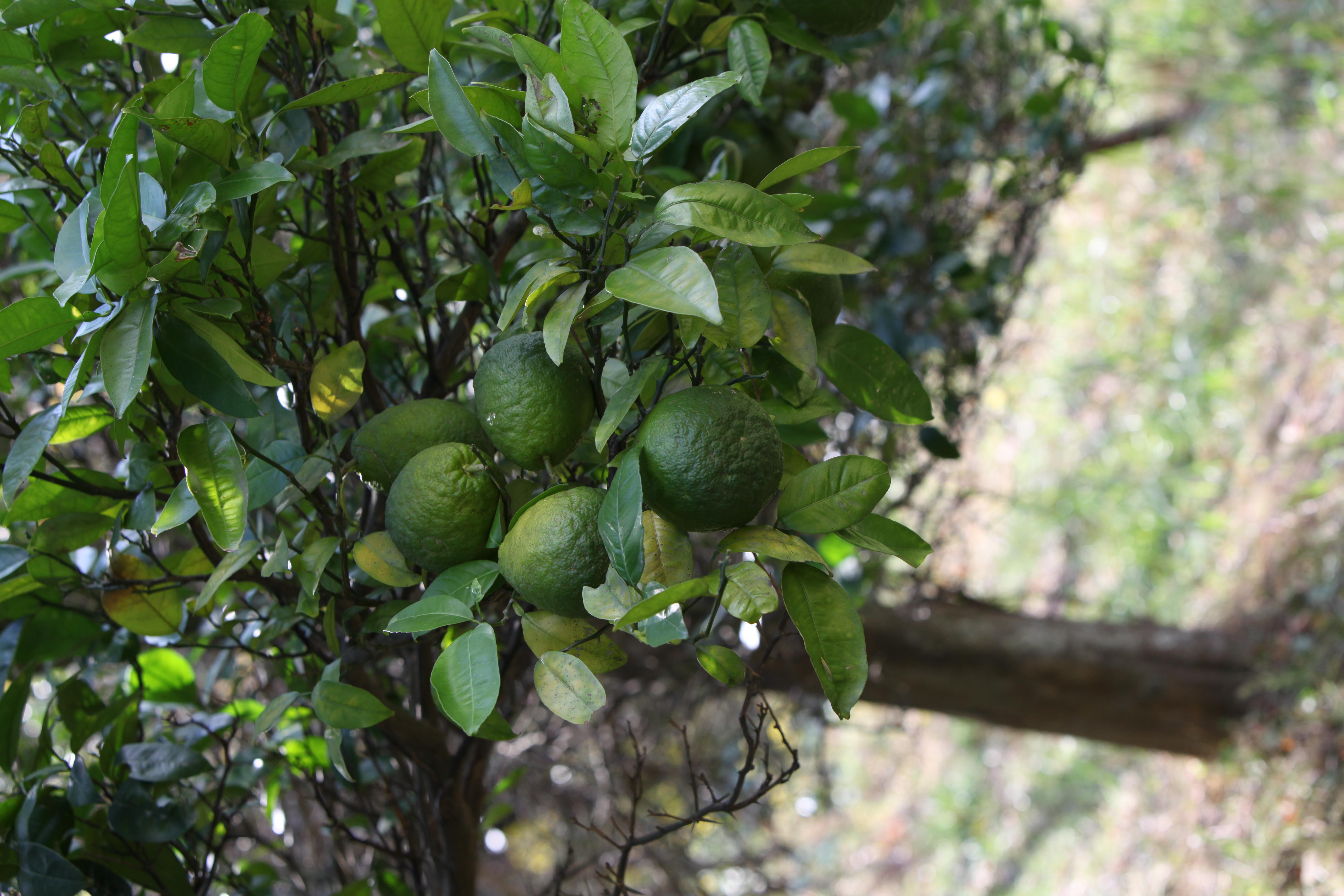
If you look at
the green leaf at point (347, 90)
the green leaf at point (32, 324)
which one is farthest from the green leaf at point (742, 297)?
the green leaf at point (32, 324)

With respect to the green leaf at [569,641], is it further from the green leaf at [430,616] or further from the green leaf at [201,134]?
the green leaf at [201,134]

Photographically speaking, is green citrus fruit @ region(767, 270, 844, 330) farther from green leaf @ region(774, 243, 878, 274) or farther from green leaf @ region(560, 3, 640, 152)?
green leaf @ region(560, 3, 640, 152)

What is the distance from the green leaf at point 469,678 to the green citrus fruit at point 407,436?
0.43 feet

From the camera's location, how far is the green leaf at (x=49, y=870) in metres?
0.67

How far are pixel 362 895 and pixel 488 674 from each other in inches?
18.2

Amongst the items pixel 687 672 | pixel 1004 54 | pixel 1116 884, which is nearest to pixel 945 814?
pixel 1116 884

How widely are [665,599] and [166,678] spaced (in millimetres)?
634

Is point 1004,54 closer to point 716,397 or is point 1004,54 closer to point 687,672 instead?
point 687,672

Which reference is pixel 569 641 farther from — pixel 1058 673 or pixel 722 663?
pixel 1058 673

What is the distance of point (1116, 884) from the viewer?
2.64m

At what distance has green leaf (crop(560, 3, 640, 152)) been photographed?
48cm

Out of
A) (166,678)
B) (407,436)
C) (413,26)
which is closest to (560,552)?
(407,436)

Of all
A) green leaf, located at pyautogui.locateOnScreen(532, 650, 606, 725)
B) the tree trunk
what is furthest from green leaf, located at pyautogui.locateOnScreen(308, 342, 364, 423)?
the tree trunk

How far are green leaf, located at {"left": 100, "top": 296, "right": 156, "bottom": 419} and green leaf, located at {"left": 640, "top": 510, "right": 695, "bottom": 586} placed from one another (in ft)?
0.87
